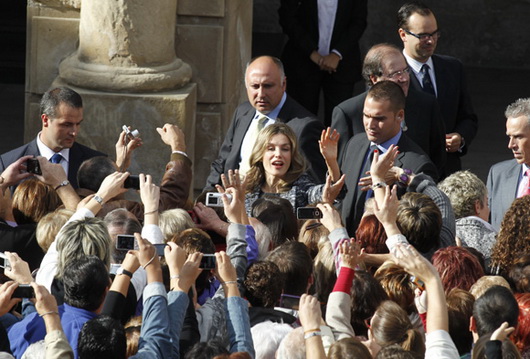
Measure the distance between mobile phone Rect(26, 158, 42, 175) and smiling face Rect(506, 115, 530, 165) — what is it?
2.86m

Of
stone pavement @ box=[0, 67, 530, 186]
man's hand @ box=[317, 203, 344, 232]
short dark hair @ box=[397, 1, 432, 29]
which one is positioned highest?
short dark hair @ box=[397, 1, 432, 29]

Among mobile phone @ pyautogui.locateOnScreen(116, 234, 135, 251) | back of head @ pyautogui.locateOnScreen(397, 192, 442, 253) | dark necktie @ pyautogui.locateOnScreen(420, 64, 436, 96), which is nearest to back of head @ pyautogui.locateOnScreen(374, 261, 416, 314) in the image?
back of head @ pyautogui.locateOnScreen(397, 192, 442, 253)

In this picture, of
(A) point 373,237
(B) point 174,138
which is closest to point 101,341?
(A) point 373,237

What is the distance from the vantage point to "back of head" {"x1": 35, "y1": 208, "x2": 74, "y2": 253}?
16.8ft

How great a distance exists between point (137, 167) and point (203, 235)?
9.49 ft

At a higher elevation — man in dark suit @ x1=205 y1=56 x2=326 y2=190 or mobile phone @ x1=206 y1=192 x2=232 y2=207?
man in dark suit @ x1=205 y1=56 x2=326 y2=190

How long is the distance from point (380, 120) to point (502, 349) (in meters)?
2.81

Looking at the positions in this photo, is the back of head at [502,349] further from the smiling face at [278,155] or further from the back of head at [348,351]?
the smiling face at [278,155]

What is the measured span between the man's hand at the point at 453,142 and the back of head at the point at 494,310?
3450 mm

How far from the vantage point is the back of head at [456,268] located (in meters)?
4.73

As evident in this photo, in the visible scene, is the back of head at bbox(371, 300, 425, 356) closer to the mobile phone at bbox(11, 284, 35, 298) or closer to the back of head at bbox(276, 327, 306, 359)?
the back of head at bbox(276, 327, 306, 359)

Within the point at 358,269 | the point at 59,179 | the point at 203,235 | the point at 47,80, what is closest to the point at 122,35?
the point at 47,80

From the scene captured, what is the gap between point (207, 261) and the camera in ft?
14.8

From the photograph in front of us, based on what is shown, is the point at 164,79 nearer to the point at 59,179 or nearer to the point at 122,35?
the point at 122,35
